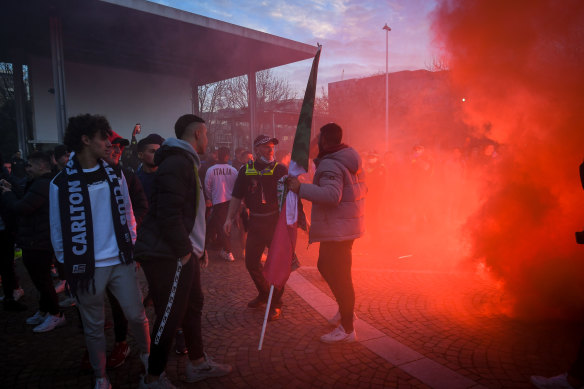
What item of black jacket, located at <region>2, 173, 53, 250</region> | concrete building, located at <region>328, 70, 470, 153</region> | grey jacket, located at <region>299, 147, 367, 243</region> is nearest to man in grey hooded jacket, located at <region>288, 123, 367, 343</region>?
grey jacket, located at <region>299, 147, 367, 243</region>

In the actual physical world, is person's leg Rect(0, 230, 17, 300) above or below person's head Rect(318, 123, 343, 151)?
below

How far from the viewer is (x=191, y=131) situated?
2.83 metres

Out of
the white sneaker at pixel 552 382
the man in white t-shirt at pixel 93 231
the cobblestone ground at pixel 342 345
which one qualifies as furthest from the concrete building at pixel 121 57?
the white sneaker at pixel 552 382

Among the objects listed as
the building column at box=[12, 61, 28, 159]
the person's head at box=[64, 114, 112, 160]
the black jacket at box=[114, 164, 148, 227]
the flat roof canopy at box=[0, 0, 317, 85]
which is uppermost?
the flat roof canopy at box=[0, 0, 317, 85]

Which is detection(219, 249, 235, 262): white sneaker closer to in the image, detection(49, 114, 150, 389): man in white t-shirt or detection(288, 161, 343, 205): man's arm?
detection(288, 161, 343, 205): man's arm

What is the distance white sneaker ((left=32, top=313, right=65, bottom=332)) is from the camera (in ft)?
13.1

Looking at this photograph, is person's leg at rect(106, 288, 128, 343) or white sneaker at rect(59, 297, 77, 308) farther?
white sneaker at rect(59, 297, 77, 308)

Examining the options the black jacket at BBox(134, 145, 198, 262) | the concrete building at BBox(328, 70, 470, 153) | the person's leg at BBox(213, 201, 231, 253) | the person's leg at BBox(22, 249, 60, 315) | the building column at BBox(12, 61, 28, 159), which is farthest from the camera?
the concrete building at BBox(328, 70, 470, 153)

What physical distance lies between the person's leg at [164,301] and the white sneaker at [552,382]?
2663mm

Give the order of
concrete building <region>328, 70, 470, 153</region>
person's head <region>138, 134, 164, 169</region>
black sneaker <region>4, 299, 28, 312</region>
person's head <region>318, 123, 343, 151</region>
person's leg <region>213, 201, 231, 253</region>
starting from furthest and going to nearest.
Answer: concrete building <region>328, 70, 470, 153</region> < person's leg <region>213, 201, 231, 253</region> < black sneaker <region>4, 299, 28, 312</region> < person's head <region>138, 134, 164, 169</region> < person's head <region>318, 123, 343, 151</region>

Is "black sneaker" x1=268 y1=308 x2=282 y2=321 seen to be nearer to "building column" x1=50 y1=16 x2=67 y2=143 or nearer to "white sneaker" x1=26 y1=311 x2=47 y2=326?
"white sneaker" x1=26 y1=311 x2=47 y2=326

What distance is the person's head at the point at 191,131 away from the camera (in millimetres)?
2820

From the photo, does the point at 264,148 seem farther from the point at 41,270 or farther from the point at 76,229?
the point at 41,270

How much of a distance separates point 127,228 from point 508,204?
4.38 m
